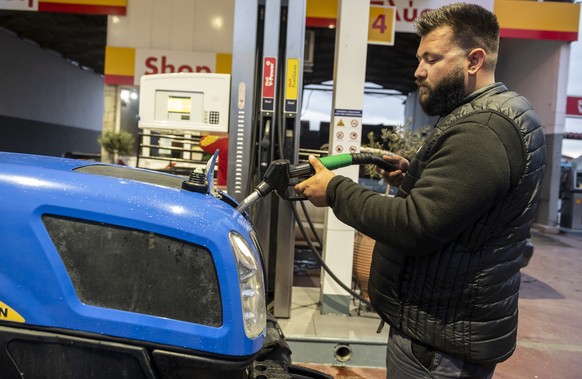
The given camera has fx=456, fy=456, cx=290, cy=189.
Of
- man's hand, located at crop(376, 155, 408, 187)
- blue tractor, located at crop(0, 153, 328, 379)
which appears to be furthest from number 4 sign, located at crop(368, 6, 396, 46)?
blue tractor, located at crop(0, 153, 328, 379)

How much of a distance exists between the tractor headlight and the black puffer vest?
439mm

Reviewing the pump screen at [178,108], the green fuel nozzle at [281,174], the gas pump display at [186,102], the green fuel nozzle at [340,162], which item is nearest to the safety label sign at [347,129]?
the gas pump display at [186,102]

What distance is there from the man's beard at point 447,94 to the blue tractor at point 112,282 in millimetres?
742

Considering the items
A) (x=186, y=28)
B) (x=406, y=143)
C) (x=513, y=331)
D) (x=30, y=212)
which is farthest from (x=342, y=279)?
(x=186, y=28)

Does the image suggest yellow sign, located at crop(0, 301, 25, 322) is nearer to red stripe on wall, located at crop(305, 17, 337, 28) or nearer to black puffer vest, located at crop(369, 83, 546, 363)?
black puffer vest, located at crop(369, 83, 546, 363)

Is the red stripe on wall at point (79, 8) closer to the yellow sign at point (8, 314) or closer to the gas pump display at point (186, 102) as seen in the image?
the gas pump display at point (186, 102)

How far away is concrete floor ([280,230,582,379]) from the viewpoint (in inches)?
130

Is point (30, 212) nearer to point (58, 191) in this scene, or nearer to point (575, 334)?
point (58, 191)

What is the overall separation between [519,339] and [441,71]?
11.4ft

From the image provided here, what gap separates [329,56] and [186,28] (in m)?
8.12

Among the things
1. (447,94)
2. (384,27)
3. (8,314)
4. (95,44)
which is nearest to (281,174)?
(447,94)

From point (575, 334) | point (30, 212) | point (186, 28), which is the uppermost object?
point (186, 28)

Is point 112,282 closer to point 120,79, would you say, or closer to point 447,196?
point 447,196

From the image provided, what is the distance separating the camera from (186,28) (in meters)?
8.57
